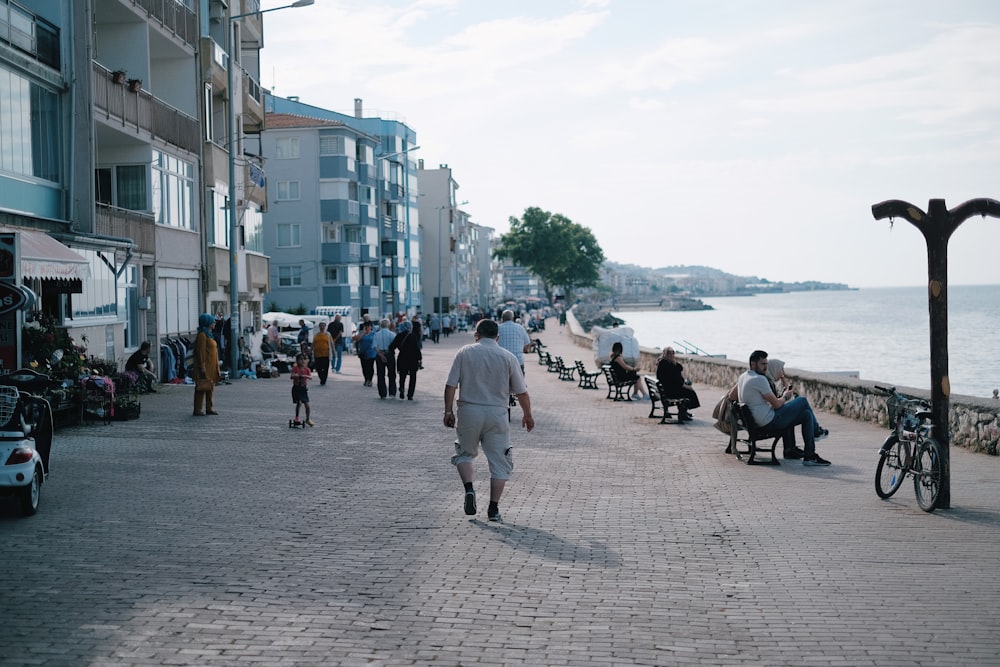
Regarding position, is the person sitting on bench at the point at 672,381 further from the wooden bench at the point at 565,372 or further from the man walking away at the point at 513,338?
the wooden bench at the point at 565,372

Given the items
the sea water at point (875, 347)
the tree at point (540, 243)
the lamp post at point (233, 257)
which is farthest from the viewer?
the tree at point (540, 243)

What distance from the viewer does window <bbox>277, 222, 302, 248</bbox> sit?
7400cm

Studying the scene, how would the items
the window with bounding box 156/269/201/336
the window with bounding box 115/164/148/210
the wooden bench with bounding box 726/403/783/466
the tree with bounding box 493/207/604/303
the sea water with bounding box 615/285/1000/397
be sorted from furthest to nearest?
the tree with bounding box 493/207/604/303
the sea water with bounding box 615/285/1000/397
the window with bounding box 156/269/201/336
the window with bounding box 115/164/148/210
the wooden bench with bounding box 726/403/783/466

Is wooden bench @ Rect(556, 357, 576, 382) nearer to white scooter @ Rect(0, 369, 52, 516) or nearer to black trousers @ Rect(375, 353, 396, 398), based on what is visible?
black trousers @ Rect(375, 353, 396, 398)

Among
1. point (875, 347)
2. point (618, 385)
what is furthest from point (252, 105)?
point (875, 347)

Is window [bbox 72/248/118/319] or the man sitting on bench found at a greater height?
window [bbox 72/248/118/319]

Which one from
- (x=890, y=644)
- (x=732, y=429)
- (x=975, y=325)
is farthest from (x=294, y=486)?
(x=975, y=325)

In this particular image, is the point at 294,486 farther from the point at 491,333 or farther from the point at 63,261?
the point at 63,261

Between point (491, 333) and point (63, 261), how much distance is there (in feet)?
36.2

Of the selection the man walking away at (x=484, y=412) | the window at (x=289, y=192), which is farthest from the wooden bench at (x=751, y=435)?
the window at (x=289, y=192)

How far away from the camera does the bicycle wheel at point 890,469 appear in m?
10.6

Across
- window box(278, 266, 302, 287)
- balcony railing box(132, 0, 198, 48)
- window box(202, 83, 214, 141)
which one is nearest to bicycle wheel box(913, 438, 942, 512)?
balcony railing box(132, 0, 198, 48)

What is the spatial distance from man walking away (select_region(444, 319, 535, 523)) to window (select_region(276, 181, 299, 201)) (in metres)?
66.3

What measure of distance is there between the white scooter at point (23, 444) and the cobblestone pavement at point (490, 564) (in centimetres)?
33
